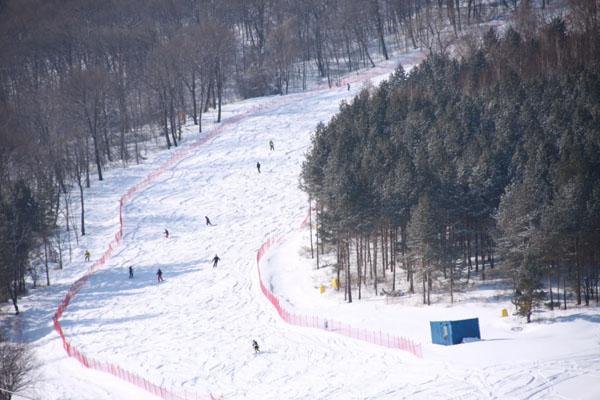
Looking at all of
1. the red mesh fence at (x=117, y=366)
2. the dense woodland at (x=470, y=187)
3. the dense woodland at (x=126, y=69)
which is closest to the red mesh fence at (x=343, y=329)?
the red mesh fence at (x=117, y=366)

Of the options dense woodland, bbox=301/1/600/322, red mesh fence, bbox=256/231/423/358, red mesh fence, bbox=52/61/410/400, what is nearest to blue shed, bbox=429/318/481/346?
red mesh fence, bbox=256/231/423/358

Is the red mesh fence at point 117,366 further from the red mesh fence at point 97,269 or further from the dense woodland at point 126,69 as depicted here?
the dense woodland at point 126,69

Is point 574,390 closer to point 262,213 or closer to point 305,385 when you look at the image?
point 305,385

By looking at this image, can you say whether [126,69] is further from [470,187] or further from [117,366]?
[117,366]

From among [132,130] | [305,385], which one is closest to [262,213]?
[305,385]

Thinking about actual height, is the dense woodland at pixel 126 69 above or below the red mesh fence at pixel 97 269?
above

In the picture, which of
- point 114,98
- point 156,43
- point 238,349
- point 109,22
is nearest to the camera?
point 238,349
